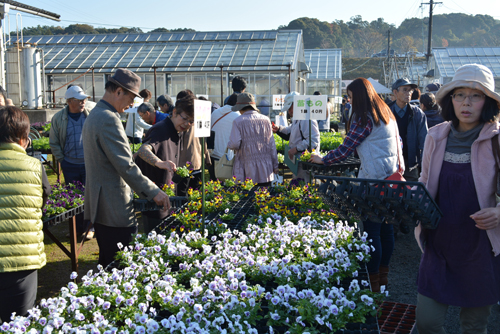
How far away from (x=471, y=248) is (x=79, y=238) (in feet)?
15.3

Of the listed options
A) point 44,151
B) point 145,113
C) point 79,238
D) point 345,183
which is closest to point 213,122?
point 145,113

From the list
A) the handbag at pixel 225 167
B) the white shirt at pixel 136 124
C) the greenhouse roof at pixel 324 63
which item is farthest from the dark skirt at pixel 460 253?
the greenhouse roof at pixel 324 63

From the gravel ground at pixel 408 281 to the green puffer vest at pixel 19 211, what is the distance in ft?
8.82

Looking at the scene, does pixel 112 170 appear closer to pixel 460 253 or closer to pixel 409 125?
pixel 460 253

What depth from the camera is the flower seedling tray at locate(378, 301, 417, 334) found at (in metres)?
3.01

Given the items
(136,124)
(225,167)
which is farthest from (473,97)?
(136,124)

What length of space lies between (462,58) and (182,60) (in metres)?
19.5

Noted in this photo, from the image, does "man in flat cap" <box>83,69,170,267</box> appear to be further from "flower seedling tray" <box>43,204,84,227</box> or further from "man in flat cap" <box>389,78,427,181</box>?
"man in flat cap" <box>389,78,427,181</box>

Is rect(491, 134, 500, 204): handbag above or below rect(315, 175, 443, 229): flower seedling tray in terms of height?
above

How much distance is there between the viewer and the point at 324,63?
30.8 metres

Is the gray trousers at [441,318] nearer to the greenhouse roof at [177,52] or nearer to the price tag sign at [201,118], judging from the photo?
the price tag sign at [201,118]

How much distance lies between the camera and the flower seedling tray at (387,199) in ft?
6.50

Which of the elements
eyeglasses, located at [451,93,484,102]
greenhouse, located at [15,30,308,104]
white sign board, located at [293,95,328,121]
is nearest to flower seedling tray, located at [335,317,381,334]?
eyeglasses, located at [451,93,484,102]

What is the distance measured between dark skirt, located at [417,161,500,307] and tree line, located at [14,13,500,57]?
266 ft
